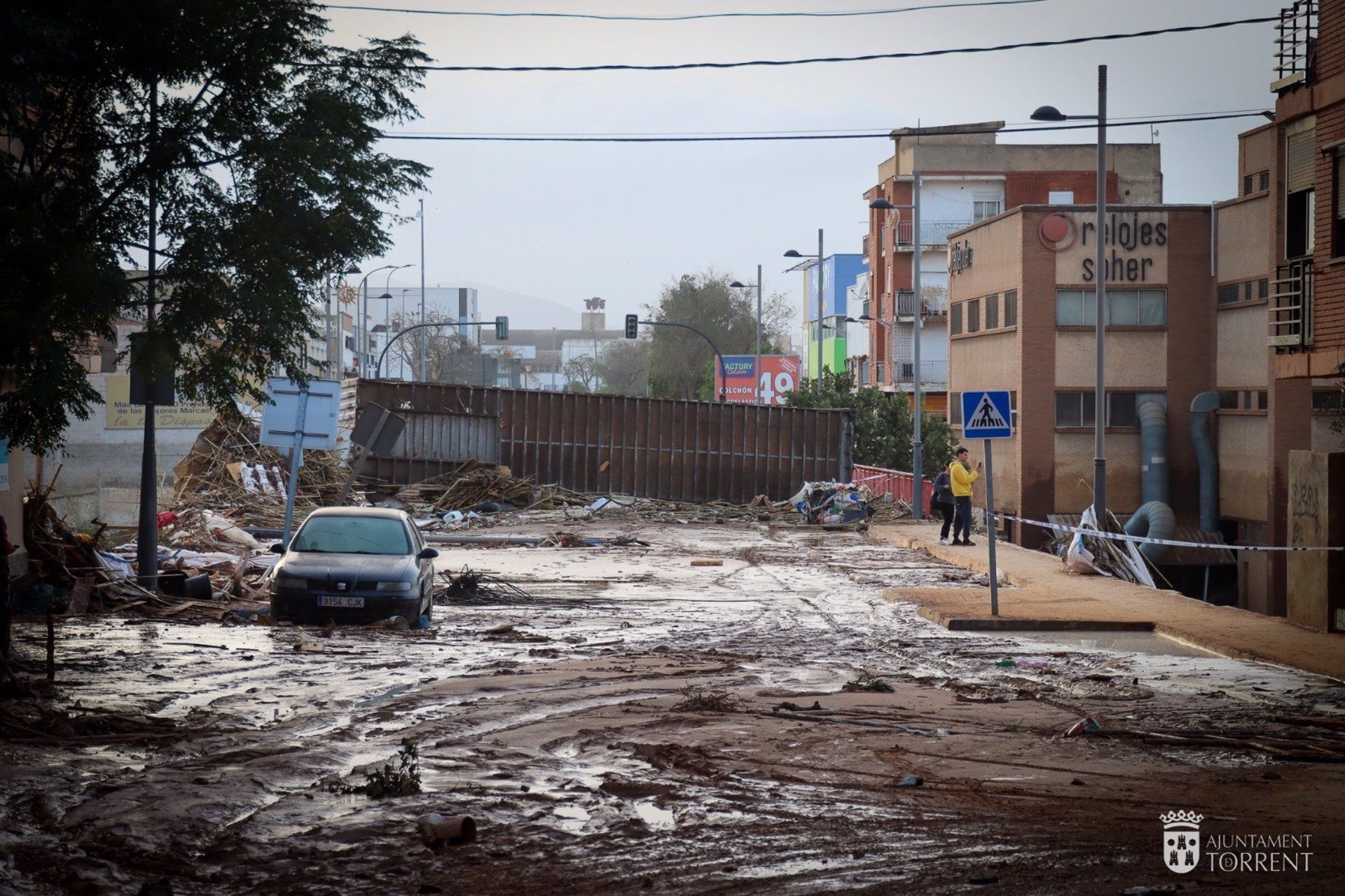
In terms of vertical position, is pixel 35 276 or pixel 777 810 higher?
pixel 35 276

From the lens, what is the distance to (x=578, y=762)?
8.63m

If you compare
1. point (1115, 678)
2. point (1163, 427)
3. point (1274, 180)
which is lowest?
point (1115, 678)

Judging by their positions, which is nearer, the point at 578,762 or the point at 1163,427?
the point at 578,762

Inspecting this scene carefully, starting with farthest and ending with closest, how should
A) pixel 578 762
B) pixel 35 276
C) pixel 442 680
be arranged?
1. pixel 442 680
2. pixel 35 276
3. pixel 578 762

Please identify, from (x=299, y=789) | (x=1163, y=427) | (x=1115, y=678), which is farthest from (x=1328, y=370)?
(x=1163, y=427)

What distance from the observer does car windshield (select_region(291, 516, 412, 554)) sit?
16859mm

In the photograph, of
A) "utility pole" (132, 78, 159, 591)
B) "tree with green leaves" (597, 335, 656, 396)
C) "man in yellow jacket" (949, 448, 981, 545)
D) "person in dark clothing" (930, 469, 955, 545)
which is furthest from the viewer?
"tree with green leaves" (597, 335, 656, 396)

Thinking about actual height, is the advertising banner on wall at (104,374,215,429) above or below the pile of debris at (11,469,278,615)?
above

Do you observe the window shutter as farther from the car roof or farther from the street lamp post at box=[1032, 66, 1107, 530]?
the car roof

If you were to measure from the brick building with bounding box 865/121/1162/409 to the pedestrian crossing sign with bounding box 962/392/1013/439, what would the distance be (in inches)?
2162

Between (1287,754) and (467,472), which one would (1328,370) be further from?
(467,472)

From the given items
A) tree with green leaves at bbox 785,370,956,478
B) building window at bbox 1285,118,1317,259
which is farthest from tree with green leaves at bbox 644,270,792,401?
building window at bbox 1285,118,1317,259

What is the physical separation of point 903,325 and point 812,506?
38.8 meters

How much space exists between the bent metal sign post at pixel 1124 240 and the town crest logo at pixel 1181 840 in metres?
38.0
